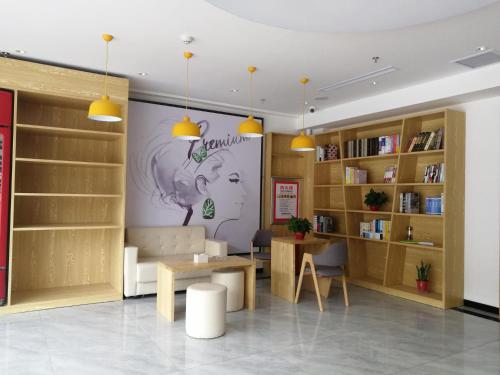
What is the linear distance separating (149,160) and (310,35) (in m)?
3.22

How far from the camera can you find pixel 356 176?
636 centimetres

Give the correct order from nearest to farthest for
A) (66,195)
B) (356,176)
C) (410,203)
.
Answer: (66,195)
(410,203)
(356,176)

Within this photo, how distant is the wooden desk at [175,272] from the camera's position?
4.21m

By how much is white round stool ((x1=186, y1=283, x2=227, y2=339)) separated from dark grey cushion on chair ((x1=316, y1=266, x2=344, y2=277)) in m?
1.52

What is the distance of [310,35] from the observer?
374 cm

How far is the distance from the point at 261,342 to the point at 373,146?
3725mm

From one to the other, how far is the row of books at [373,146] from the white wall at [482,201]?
0.98m

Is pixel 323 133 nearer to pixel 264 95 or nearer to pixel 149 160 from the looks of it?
pixel 264 95

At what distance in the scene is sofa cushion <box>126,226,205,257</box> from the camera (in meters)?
5.59

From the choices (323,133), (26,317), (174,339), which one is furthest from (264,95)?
(26,317)

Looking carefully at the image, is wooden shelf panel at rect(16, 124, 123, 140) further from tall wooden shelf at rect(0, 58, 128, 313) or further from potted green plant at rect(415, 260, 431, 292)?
potted green plant at rect(415, 260, 431, 292)

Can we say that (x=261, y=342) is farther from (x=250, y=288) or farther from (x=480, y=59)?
(x=480, y=59)

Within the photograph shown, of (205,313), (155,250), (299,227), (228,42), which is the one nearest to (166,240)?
(155,250)

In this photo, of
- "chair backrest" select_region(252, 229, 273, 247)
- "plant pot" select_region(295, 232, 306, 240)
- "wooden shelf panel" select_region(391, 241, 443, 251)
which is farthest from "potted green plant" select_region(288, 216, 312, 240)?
"wooden shelf panel" select_region(391, 241, 443, 251)
